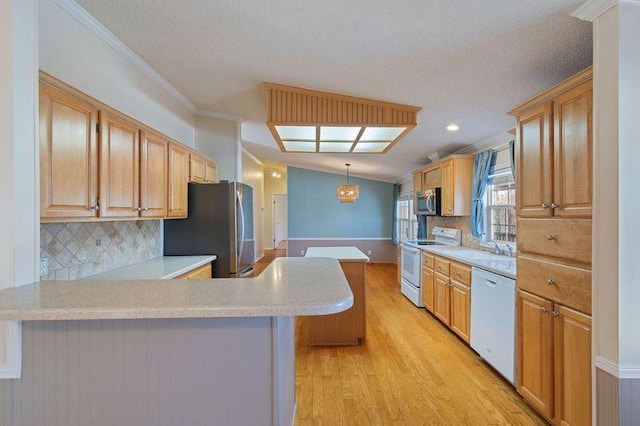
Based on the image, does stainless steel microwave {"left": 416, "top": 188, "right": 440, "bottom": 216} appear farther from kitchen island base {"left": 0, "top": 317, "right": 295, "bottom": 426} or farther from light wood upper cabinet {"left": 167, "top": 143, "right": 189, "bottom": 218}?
kitchen island base {"left": 0, "top": 317, "right": 295, "bottom": 426}

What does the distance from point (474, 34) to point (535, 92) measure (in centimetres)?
98

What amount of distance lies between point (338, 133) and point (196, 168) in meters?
1.71

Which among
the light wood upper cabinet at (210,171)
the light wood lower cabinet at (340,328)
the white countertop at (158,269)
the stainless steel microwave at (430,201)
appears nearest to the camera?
the white countertop at (158,269)

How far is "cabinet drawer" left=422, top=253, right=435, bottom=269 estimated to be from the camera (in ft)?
12.8

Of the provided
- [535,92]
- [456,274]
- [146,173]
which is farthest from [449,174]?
[146,173]

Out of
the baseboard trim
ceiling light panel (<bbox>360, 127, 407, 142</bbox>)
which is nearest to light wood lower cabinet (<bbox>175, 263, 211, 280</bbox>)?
ceiling light panel (<bbox>360, 127, 407, 142</bbox>)

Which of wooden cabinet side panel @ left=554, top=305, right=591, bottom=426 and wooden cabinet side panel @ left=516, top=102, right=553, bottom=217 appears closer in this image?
wooden cabinet side panel @ left=554, top=305, right=591, bottom=426

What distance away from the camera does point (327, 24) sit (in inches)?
69.8

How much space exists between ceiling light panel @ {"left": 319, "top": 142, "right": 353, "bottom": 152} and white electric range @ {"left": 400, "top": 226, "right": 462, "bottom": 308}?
69.6 inches

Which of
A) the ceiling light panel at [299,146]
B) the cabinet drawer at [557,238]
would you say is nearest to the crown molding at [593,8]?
the cabinet drawer at [557,238]

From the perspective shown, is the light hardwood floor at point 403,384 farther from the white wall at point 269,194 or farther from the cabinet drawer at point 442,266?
the white wall at point 269,194

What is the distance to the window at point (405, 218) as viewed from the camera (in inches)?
277

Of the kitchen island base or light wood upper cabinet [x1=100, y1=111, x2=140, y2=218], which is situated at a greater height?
light wood upper cabinet [x1=100, y1=111, x2=140, y2=218]

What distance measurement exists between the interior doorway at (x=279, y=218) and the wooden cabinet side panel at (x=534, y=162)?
971 cm
